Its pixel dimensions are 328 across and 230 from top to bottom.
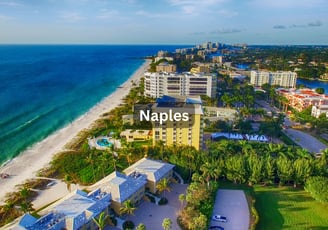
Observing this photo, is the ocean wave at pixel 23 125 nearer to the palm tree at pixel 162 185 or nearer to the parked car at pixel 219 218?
the palm tree at pixel 162 185

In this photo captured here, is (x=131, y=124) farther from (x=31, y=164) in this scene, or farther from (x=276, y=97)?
(x=276, y=97)

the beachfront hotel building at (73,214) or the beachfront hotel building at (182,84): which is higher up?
the beachfront hotel building at (182,84)

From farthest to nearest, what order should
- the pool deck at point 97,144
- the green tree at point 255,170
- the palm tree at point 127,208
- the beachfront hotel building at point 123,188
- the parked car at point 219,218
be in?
the pool deck at point 97,144, the green tree at point 255,170, the beachfront hotel building at point 123,188, the parked car at point 219,218, the palm tree at point 127,208

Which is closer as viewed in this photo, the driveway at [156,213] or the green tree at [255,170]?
the driveway at [156,213]

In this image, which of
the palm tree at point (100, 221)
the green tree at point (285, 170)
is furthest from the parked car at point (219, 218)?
the palm tree at point (100, 221)

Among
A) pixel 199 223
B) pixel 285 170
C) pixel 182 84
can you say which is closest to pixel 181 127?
pixel 285 170

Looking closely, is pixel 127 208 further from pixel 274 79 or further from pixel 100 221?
pixel 274 79
